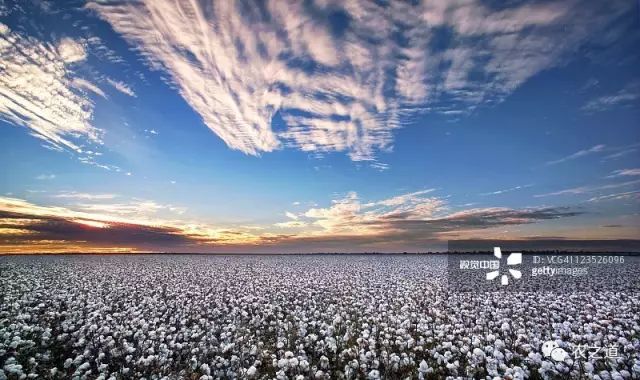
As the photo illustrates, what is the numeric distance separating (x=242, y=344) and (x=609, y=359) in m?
10.3

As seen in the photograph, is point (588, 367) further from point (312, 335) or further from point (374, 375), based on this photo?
point (312, 335)

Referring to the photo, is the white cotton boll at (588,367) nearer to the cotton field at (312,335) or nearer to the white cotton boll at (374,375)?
the cotton field at (312,335)

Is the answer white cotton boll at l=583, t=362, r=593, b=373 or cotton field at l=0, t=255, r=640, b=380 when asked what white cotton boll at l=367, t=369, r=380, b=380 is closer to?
cotton field at l=0, t=255, r=640, b=380

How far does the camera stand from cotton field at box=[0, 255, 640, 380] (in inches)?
372

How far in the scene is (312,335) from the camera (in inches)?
461

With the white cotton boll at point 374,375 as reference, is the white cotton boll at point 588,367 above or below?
above

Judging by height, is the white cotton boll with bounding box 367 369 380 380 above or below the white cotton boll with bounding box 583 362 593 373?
below

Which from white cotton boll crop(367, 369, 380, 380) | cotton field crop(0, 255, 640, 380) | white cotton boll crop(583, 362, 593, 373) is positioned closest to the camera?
white cotton boll crop(583, 362, 593, 373)

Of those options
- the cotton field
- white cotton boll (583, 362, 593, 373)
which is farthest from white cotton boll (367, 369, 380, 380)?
white cotton boll (583, 362, 593, 373)

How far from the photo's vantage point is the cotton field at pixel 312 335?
31.0 ft

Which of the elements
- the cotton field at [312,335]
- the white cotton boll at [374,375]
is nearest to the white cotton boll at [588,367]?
the cotton field at [312,335]

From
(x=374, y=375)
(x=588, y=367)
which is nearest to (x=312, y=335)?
(x=374, y=375)

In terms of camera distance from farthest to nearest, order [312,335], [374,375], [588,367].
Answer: [312,335], [374,375], [588,367]

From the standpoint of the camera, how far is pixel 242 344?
1153cm
